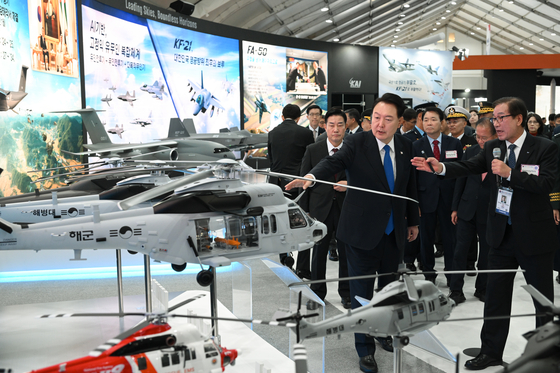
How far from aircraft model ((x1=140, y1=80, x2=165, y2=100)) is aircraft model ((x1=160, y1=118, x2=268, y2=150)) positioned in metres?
0.82

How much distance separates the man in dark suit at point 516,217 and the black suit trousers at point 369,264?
577mm

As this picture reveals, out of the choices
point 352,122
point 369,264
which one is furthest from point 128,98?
point 369,264

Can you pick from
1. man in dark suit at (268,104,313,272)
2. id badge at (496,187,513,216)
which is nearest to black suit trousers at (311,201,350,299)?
man in dark suit at (268,104,313,272)

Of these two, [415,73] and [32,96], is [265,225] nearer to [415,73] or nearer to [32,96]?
[32,96]

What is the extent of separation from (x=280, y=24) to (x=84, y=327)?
15.6m

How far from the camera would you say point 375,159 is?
118 inches

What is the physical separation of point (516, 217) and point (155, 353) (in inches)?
92.9

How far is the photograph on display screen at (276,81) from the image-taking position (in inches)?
534

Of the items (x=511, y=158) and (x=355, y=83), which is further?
(x=355, y=83)

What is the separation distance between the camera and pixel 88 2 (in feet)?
27.6

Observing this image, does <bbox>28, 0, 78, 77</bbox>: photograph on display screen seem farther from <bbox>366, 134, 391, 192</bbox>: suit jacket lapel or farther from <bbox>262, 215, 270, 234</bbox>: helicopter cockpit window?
<bbox>366, 134, 391, 192</bbox>: suit jacket lapel

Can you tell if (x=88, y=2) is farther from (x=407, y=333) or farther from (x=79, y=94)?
(x=407, y=333)

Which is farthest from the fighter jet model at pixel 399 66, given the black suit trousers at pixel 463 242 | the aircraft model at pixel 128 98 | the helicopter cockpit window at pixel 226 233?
the helicopter cockpit window at pixel 226 233

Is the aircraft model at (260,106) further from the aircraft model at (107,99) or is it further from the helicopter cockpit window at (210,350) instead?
the helicopter cockpit window at (210,350)
